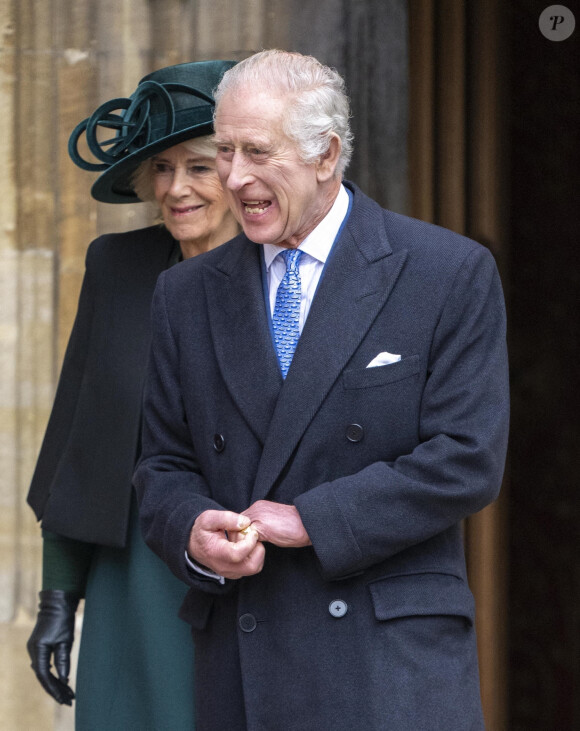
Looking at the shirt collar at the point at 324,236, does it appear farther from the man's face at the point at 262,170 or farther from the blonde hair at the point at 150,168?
the blonde hair at the point at 150,168

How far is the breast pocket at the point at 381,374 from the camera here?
6.31 feet

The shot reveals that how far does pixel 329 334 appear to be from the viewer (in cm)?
196

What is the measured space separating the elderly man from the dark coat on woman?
0.54m

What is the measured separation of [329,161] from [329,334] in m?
0.32

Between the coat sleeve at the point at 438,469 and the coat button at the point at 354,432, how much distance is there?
61 mm

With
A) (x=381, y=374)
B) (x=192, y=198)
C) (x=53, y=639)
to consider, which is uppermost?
(x=192, y=198)

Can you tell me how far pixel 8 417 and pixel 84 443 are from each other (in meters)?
1.00

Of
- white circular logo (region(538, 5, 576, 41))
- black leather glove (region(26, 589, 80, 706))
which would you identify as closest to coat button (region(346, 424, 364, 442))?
black leather glove (region(26, 589, 80, 706))

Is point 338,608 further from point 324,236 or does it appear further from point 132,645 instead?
point 132,645

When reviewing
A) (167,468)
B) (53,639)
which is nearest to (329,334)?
(167,468)

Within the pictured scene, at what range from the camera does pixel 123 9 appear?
3463 millimetres

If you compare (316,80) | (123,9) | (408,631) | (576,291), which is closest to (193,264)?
(316,80)

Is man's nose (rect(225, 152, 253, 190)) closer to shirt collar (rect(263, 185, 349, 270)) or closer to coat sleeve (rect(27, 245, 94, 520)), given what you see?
shirt collar (rect(263, 185, 349, 270))

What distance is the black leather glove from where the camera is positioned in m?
2.74
